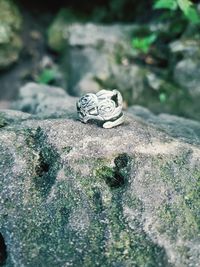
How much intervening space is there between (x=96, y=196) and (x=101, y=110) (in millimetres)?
757

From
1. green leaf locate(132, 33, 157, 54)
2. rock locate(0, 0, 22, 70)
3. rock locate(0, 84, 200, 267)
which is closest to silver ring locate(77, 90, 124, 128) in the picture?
rock locate(0, 84, 200, 267)

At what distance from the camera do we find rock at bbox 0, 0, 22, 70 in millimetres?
6395

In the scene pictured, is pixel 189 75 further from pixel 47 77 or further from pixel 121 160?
pixel 121 160

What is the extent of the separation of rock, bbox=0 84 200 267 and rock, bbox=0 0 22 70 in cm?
352

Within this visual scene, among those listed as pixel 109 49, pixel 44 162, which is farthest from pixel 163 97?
pixel 44 162

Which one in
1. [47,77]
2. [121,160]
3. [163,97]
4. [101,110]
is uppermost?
[101,110]

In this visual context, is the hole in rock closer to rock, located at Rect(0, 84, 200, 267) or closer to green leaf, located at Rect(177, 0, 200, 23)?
rock, located at Rect(0, 84, 200, 267)

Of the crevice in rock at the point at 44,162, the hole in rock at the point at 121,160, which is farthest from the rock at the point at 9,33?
the hole in rock at the point at 121,160

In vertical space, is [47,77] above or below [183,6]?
below

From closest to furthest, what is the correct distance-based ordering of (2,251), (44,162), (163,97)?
(2,251) < (44,162) < (163,97)

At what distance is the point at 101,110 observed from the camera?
323 centimetres

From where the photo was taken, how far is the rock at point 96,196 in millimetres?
2510

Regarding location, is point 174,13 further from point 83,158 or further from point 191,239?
point 191,239

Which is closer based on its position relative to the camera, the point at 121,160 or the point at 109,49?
the point at 121,160
